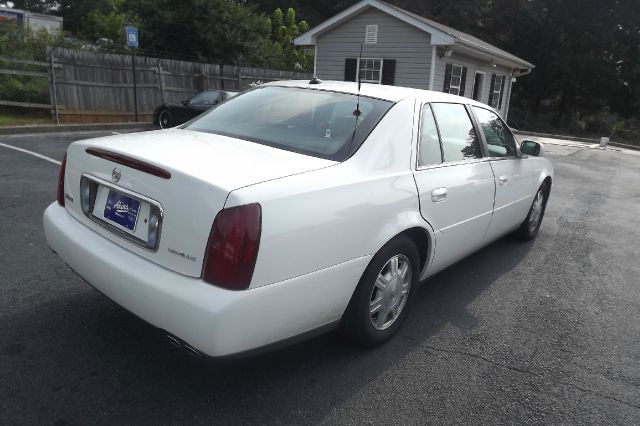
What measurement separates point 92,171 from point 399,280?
6.05 feet

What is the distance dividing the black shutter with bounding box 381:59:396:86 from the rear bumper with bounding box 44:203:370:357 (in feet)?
51.1

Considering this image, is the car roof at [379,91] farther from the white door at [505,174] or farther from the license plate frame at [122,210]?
the license plate frame at [122,210]

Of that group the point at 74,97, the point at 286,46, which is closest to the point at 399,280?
the point at 74,97

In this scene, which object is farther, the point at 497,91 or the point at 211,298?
the point at 497,91

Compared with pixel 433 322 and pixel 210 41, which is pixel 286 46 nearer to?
pixel 210 41

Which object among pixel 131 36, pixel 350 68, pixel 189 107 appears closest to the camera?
pixel 131 36

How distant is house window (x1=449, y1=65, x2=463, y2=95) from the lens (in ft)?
57.9

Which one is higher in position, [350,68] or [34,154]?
[350,68]

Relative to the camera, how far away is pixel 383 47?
57.1 feet

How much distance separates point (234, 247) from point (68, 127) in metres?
11.9

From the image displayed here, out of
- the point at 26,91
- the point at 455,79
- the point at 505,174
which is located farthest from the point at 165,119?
the point at 505,174

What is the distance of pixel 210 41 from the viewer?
64.5 feet

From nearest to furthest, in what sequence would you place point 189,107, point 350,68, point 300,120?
point 300,120 < point 189,107 < point 350,68

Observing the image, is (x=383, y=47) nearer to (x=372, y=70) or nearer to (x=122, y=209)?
(x=372, y=70)
